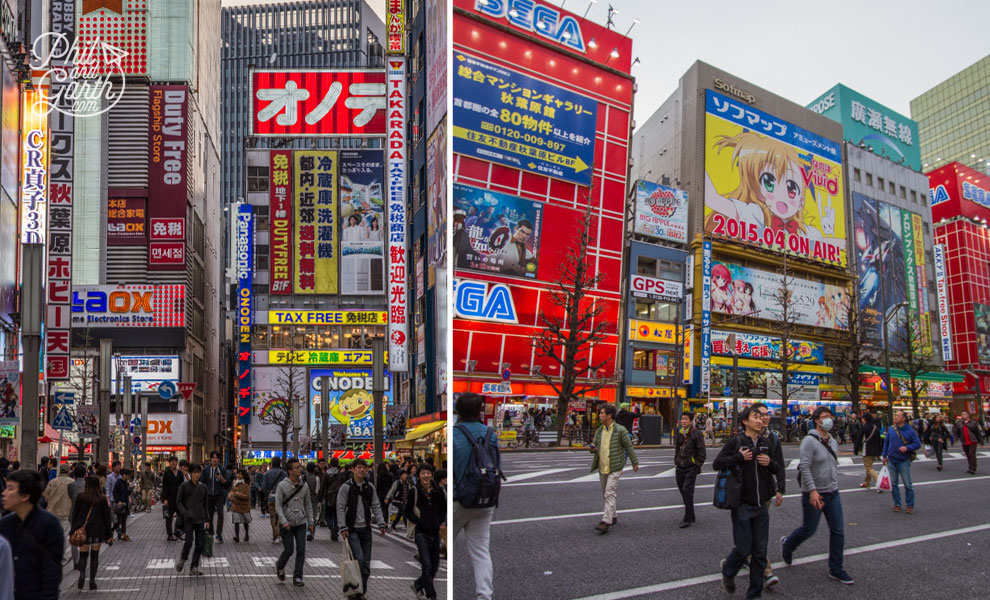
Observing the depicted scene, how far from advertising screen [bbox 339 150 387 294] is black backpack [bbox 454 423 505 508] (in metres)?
55.0

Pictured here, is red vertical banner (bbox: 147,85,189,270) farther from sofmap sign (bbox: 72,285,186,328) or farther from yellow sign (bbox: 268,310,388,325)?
yellow sign (bbox: 268,310,388,325)

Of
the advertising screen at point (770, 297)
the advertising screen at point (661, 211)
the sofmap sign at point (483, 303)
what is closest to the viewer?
the sofmap sign at point (483, 303)

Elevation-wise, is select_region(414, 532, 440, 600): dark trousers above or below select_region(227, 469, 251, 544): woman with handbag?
above

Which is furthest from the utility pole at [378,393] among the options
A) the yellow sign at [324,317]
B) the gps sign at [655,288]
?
the yellow sign at [324,317]

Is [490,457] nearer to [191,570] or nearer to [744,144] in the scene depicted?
[191,570]

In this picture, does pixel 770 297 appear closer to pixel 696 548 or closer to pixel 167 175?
pixel 167 175

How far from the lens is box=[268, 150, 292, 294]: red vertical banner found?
190 feet

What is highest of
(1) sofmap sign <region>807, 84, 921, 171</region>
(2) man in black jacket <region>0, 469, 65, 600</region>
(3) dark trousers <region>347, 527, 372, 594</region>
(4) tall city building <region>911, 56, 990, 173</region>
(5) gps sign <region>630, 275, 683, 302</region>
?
(4) tall city building <region>911, 56, 990, 173</region>

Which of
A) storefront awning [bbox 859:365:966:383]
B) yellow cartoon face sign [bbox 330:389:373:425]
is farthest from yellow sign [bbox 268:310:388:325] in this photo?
storefront awning [bbox 859:365:966:383]

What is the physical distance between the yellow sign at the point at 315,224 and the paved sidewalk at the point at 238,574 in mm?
45503

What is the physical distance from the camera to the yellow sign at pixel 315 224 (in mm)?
58469

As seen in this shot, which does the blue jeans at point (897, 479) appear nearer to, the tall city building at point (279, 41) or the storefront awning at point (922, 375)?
the storefront awning at point (922, 375)

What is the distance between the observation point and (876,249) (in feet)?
218

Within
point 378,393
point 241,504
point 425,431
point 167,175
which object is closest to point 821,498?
point 241,504
